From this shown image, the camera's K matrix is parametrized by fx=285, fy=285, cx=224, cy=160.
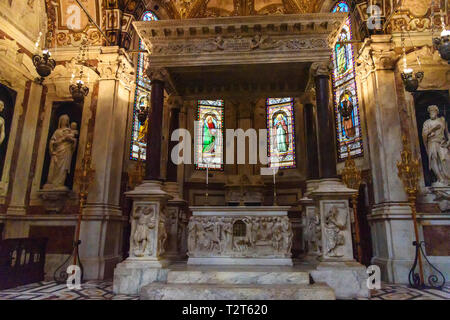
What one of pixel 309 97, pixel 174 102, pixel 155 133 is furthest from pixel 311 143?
pixel 155 133

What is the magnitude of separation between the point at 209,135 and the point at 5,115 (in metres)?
6.66

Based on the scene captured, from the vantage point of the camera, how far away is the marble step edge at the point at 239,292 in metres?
4.33

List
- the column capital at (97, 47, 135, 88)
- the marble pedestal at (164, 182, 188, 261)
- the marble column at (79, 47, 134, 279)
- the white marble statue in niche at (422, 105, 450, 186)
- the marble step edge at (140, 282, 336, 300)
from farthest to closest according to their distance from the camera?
the column capital at (97, 47, 135, 88) → the marble column at (79, 47, 134, 279) → the white marble statue in niche at (422, 105, 450, 186) → the marble pedestal at (164, 182, 188, 261) → the marble step edge at (140, 282, 336, 300)

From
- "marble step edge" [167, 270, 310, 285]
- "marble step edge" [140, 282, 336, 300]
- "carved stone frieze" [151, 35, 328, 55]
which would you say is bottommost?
"marble step edge" [140, 282, 336, 300]

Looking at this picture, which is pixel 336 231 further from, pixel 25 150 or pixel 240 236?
pixel 25 150

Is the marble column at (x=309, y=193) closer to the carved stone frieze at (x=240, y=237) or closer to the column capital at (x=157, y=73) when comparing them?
the carved stone frieze at (x=240, y=237)

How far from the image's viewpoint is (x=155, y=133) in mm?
6039

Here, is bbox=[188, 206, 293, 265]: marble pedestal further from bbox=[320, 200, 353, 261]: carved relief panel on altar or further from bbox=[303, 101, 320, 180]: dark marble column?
bbox=[303, 101, 320, 180]: dark marble column

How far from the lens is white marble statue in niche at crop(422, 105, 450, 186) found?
267 inches

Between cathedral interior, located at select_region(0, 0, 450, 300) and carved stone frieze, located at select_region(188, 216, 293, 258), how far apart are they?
0.02 meters

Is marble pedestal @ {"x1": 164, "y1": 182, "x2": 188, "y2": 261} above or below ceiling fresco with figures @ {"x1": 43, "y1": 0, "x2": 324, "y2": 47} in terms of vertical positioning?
below

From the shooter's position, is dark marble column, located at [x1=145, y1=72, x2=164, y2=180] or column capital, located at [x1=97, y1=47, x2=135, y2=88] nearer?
dark marble column, located at [x1=145, y1=72, x2=164, y2=180]

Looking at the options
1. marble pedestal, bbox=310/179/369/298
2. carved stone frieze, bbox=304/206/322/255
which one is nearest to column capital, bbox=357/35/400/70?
marble pedestal, bbox=310/179/369/298

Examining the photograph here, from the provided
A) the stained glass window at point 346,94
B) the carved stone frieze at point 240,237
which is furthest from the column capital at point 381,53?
the carved stone frieze at point 240,237
